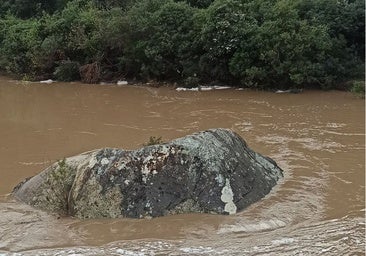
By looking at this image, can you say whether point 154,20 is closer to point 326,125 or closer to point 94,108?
point 94,108

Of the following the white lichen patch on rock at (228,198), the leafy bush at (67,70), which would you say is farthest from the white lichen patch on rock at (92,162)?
the leafy bush at (67,70)

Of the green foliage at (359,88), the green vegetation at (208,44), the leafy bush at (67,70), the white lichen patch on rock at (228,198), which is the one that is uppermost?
the green vegetation at (208,44)

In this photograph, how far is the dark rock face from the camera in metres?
6.10

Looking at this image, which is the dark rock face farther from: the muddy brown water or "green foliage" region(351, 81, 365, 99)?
"green foliage" region(351, 81, 365, 99)

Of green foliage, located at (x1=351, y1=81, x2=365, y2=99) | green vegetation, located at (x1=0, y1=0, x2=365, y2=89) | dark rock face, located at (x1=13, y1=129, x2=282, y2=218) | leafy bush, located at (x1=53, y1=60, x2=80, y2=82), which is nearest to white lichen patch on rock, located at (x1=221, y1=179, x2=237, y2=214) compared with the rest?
dark rock face, located at (x1=13, y1=129, x2=282, y2=218)

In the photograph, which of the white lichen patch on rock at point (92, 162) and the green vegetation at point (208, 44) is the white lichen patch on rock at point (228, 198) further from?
the green vegetation at point (208, 44)

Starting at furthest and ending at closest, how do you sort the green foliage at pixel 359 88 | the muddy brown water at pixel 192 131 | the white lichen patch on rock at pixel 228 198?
the green foliage at pixel 359 88, the white lichen patch on rock at pixel 228 198, the muddy brown water at pixel 192 131

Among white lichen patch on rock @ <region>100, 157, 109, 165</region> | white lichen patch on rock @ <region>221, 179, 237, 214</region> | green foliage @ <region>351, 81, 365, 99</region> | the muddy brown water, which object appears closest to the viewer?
the muddy brown water

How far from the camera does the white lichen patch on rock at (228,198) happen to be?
609 cm

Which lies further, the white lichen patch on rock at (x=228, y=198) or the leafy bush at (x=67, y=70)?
the leafy bush at (x=67, y=70)

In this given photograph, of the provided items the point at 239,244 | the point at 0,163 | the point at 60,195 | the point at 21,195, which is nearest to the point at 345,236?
the point at 239,244

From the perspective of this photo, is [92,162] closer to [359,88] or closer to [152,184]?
[152,184]

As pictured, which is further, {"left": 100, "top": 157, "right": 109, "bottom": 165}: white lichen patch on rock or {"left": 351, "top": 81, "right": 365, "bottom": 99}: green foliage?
{"left": 351, "top": 81, "right": 365, "bottom": 99}: green foliage

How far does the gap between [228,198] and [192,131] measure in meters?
4.57
